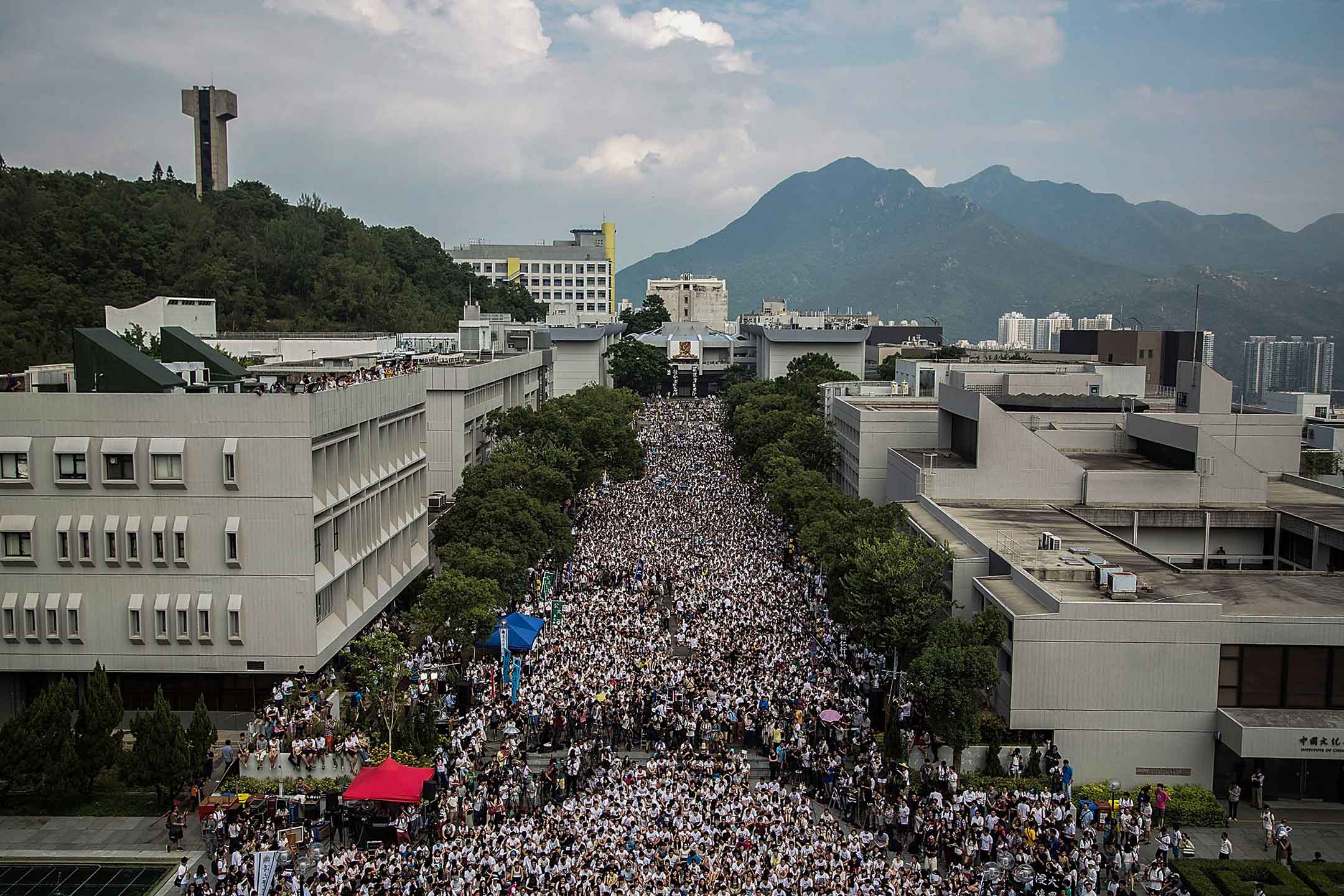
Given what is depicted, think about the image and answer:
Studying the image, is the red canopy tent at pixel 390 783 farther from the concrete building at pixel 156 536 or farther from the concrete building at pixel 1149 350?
the concrete building at pixel 1149 350

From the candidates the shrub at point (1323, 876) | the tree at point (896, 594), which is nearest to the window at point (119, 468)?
the tree at point (896, 594)

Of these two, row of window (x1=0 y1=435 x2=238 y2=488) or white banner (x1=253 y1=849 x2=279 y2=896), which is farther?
row of window (x1=0 y1=435 x2=238 y2=488)

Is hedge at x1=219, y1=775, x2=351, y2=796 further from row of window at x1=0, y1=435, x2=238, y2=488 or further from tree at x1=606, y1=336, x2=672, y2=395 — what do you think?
tree at x1=606, y1=336, x2=672, y2=395

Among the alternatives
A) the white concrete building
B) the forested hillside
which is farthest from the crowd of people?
the forested hillside

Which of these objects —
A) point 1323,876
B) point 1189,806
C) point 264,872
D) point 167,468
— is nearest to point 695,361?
point 167,468

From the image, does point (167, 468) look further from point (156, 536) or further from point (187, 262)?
point (187, 262)
